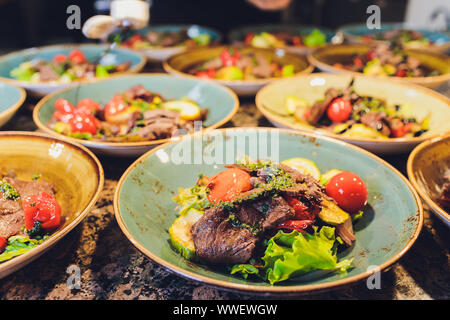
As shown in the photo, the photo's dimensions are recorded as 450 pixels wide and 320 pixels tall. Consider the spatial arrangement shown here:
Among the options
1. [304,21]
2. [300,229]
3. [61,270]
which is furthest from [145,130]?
[304,21]

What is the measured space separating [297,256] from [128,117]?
1.82 m

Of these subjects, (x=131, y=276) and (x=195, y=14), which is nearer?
(x=131, y=276)

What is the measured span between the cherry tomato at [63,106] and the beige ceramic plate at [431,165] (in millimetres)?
2282

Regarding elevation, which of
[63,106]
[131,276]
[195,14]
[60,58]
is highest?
[195,14]

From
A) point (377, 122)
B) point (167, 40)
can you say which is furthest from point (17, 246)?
point (167, 40)

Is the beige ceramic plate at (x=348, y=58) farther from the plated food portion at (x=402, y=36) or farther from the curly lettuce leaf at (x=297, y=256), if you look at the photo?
the curly lettuce leaf at (x=297, y=256)

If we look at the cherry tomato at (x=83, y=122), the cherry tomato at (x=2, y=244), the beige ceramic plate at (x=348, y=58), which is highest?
the beige ceramic plate at (x=348, y=58)

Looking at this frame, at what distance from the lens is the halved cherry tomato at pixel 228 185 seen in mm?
1572

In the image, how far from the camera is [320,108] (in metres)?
2.53

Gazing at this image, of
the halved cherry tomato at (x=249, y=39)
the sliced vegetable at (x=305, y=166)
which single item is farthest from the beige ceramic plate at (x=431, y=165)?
the halved cherry tomato at (x=249, y=39)

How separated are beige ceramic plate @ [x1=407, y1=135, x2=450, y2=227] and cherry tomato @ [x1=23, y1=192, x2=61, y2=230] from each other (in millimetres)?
1723

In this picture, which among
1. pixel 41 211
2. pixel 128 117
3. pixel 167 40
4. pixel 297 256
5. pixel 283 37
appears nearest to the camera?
pixel 297 256

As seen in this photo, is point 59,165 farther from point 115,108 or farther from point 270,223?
point 270,223

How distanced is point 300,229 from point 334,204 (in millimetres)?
273
